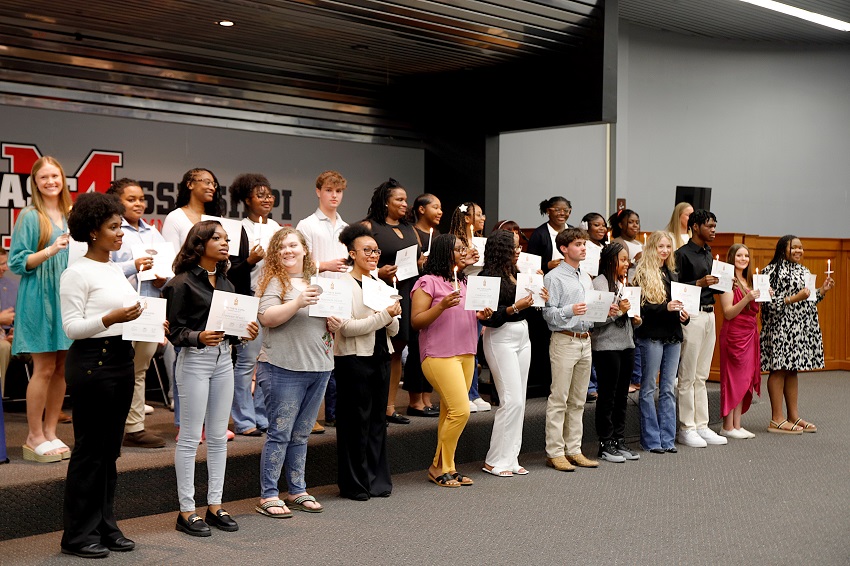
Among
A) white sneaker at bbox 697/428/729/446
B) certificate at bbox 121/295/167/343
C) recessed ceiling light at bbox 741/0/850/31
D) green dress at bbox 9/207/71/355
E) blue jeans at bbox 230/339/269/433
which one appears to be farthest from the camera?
recessed ceiling light at bbox 741/0/850/31

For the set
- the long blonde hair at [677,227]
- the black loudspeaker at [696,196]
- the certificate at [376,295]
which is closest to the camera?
the certificate at [376,295]

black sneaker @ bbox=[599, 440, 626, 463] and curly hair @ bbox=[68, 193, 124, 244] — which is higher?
curly hair @ bbox=[68, 193, 124, 244]

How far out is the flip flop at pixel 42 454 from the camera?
15.8 ft

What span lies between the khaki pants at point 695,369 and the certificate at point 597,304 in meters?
1.32

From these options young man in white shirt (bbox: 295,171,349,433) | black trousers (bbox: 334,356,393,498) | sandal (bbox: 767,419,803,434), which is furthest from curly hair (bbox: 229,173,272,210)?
sandal (bbox: 767,419,803,434)

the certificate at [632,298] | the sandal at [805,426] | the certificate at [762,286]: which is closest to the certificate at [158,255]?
the certificate at [632,298]

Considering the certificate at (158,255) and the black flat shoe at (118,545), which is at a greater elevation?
the certificate at (158,255)

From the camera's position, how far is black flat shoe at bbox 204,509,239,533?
458 cm

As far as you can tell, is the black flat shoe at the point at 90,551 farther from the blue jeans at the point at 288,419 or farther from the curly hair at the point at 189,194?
the curly hair at the point at 189,194

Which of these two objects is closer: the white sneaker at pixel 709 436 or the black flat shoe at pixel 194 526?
Answer: the black flat shoe at pixel 194 526

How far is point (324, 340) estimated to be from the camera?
4875mm

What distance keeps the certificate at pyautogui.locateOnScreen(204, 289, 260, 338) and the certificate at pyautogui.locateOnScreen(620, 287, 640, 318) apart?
282 cm

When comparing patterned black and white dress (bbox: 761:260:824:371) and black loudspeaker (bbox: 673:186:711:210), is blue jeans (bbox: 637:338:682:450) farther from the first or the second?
black loudspeaker (bbox: 673:186:711:210)

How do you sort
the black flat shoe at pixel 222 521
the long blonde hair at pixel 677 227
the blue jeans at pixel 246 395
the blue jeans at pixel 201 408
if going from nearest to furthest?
the blue jeans at pixel 201 408, the black flat shoe at pixel 222 521, the blue jeans at pixel 246 395, the long blonde hair at pixel 677 227
